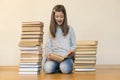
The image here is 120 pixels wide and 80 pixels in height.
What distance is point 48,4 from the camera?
10.7 ft

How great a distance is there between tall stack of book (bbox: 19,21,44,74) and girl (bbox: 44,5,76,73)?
0.36 feet

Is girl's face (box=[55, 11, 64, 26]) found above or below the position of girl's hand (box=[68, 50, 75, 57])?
above

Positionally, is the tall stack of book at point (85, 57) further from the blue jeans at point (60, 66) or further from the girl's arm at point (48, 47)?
the girl's arm at point (48, 47)

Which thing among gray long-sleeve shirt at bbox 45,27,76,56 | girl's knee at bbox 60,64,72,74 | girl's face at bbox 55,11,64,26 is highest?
girl's face at bbox 55,11,64,26

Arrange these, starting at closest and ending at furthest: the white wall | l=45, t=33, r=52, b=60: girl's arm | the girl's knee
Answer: the girl's knee
l=45, t=33, r=52, b=60: girl's arm
the white wall

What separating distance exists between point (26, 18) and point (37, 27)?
0.58m

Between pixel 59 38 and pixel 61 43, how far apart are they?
6cm

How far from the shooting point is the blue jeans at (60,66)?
8.61 feet

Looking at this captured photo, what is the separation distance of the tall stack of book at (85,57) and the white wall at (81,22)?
450 millimetres

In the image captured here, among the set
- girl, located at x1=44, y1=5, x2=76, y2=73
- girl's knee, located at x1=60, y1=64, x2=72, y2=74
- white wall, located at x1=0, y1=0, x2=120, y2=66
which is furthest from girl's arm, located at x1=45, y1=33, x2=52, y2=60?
white wall, located at x1=0, y1=0, x2=120, y2=66

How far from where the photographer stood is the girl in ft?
8.90

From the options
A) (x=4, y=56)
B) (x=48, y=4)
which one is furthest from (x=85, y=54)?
(x=4, y=56)

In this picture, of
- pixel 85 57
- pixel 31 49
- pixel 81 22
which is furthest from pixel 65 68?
pixel 81 22

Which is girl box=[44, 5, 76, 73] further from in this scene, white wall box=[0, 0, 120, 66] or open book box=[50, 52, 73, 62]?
white wall box=[0, 0, 120, 66]
